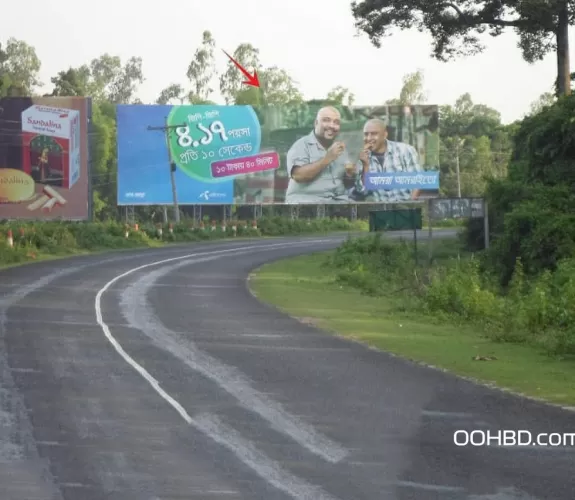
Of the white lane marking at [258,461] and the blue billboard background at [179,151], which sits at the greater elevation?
the blue billboard background at [179,151]

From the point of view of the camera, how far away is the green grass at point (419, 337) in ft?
51.4

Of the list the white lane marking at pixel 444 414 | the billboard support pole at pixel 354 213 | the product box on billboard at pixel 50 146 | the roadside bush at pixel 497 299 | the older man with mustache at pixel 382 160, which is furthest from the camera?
the billboard support pole at pixel 354 213

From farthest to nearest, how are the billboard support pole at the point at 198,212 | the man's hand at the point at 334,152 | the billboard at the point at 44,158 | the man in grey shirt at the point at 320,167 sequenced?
the billboard support pole at the point at 198,212
the man's hand at the point at 334,152
the man in grey shirt at the point at 320,167
the billboard at the point at 44,158

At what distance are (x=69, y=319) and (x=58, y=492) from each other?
1414cm

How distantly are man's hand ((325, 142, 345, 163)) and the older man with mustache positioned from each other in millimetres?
1441

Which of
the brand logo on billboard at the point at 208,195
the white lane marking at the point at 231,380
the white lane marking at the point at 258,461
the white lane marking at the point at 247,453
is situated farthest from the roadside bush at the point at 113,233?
the white lane marking at the point at 258,461

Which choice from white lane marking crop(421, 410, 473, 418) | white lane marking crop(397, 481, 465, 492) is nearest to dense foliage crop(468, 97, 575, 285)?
white lane marking crop(421, 410, 473, 418)

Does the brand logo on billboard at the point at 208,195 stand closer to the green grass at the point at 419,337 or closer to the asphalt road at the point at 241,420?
the green grass at the point at 419,337

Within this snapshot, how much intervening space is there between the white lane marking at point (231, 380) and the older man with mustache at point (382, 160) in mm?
Answer: 49445

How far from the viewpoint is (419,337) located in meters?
20.9

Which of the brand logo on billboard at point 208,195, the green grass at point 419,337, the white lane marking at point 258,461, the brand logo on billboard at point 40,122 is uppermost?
the brand logo on billboard at point 40,122

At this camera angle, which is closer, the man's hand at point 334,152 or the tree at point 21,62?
the man's hand at point 334,152

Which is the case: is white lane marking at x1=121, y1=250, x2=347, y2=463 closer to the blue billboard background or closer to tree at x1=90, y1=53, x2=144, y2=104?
the blue billboard background

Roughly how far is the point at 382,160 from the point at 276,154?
7.18 m
